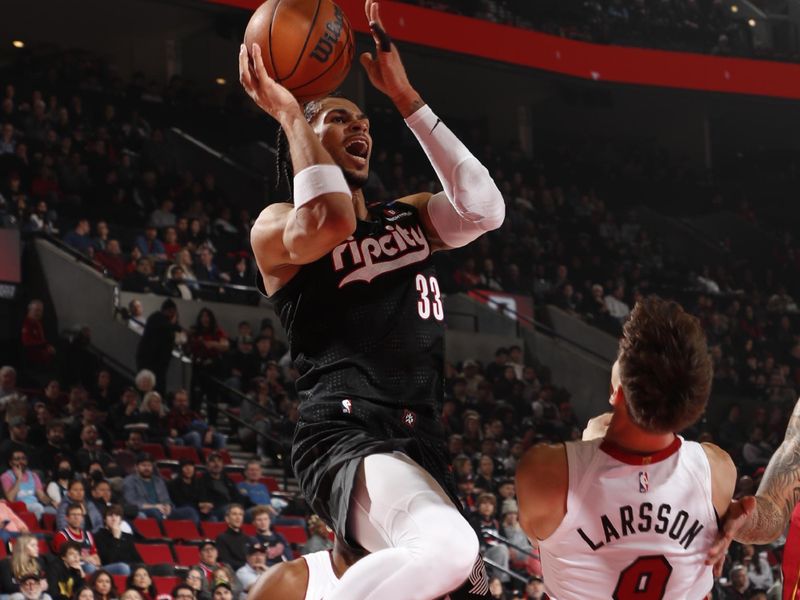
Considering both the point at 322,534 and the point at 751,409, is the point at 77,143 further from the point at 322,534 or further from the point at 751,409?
the point at 751,409

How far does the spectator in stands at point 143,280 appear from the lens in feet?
46.6

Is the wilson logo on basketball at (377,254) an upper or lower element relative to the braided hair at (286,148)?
lower

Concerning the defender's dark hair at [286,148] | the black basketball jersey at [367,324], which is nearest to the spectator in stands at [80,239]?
the defender's dark hair at [286,148]

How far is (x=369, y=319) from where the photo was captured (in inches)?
148

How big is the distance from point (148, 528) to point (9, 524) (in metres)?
1.28

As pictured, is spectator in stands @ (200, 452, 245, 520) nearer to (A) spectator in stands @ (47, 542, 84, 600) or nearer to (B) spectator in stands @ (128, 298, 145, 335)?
(A) spectator in stands @ (47, 542, 84, 600)

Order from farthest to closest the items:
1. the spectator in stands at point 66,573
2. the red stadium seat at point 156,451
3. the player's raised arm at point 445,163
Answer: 1. the red stadium seat at point 156,451
2. the spectator in stands at point 66,573
3. the player's raised arm at point 445,163

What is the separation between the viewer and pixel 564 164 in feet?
79.3

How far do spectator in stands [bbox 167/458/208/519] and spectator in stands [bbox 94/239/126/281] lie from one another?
3934 mm

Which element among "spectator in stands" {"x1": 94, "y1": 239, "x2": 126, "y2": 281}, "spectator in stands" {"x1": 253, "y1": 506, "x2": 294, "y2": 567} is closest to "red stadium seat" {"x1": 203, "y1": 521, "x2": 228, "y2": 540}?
"spectator in stands" {"x1": 253, "y1": 506, "x2": 294, "y2": 567}

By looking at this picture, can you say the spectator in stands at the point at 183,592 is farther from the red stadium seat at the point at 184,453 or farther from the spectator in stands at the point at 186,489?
the red stadium seat at the point at 184,453

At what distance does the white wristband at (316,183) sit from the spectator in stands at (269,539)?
23.1ft

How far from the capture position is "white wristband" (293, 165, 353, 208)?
3.56 meters

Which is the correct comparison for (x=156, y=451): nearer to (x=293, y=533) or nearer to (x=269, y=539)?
(x=293, y=533)
